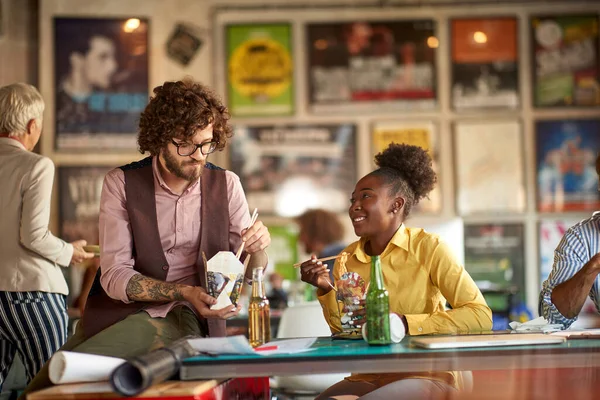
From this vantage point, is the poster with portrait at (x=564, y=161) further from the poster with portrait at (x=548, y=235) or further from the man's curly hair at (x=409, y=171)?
the man's curly hair at (x=409, y=171)

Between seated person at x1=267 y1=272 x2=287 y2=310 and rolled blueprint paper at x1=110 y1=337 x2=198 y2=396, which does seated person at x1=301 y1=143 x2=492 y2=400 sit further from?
seated person at x1=267 y1=272 x2=287 y2=310

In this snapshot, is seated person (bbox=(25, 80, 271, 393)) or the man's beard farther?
the man's beard

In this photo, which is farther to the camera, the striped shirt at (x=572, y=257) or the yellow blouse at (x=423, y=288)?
the striped shirt at (x=572, y=257)

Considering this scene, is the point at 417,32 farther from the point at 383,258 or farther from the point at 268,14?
the point at 383,258

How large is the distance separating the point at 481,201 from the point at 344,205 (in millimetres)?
1156

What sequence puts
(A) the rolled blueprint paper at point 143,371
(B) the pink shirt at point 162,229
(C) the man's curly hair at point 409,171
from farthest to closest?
(C) the man's curly hair at point 409,171 → (B) the pink shirt at point 162,229 → (A) the rolled blueprint paper at point 143,371

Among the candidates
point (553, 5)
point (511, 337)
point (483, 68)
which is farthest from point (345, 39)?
point (511, 337)

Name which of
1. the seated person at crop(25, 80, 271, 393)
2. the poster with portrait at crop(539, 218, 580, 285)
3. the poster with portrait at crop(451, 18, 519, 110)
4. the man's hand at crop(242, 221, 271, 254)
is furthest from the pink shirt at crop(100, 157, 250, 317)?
the poster with portrait at crop(539, 218, 580, 285)

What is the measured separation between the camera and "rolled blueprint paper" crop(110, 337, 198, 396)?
202 centimetres

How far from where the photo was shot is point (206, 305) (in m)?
2.58

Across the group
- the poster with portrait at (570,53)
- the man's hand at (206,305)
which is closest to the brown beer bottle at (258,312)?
the man's hand at (206,305)

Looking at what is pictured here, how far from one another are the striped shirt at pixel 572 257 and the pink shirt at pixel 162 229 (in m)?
1.23

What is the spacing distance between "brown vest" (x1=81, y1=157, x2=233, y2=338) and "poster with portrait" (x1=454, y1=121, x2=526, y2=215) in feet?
14.8

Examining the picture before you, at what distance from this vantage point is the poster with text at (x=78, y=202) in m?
7.19
